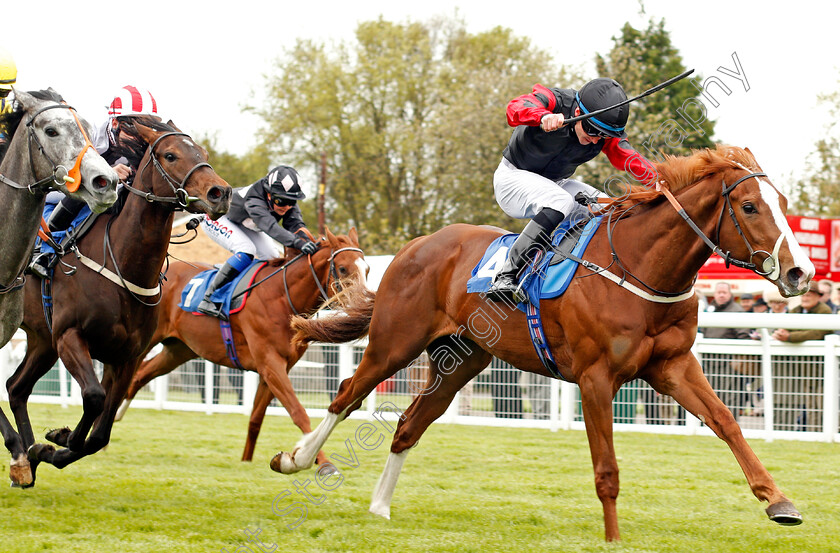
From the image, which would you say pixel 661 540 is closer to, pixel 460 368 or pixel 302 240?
pixel 460 368

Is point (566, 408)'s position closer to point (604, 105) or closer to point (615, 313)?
point (604, 105)

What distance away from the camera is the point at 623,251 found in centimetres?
471

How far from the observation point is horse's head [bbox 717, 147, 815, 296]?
3.97 meters

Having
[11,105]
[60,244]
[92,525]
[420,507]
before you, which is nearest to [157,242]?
[60,244]

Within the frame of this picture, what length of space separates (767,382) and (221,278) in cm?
527

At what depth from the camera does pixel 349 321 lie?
5961mm

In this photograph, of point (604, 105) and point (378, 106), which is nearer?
point (604, 105)

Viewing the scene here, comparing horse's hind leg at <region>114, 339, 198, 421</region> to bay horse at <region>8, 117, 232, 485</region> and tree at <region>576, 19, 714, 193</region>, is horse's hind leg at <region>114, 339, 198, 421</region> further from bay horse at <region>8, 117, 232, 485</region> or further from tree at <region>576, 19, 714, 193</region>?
tree at <region>576, 19, 714, 193</region>

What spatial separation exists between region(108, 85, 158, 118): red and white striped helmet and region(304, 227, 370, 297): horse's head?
7.30ft

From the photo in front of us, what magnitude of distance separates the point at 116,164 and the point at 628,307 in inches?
131

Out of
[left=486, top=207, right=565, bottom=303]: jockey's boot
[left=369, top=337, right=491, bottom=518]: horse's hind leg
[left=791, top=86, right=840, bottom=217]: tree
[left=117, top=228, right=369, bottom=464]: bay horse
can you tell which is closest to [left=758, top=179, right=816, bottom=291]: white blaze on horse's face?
[left=486, top=207, right=565, bottom=303]: jockey's boot

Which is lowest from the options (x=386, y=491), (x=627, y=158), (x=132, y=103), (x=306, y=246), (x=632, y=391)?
(x=386, y=491)

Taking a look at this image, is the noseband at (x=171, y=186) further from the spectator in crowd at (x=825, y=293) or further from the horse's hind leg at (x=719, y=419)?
the spectator in crowd at (x=825, y=293)

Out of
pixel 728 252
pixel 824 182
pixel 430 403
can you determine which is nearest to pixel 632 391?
pixel 430 403
